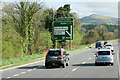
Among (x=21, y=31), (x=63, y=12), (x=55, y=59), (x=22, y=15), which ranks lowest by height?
(x=55, y=59)

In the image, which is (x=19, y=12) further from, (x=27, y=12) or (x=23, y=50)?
(x=23, y=50)

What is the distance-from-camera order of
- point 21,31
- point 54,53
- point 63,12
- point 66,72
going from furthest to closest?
point 63,12 → point 21,31 → point 54,53 → point 66,72

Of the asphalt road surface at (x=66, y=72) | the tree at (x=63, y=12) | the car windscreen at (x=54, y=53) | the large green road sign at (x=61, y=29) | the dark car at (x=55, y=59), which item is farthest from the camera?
the tree at (x=63, y=12)

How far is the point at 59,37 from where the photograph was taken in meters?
48.4

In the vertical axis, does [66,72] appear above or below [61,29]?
below

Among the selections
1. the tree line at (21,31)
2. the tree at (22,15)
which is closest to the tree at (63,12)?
the tree line at (21,31)

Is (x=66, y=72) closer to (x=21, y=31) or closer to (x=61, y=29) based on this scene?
(x=61, y=29)

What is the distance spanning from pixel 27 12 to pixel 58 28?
22.3ft

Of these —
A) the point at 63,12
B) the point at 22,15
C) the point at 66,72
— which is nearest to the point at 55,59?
the point at 66,72

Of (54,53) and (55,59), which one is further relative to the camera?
(54,53)

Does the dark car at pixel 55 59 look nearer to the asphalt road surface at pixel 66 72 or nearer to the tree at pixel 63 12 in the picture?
the asphalt road surface at pixel 66 72

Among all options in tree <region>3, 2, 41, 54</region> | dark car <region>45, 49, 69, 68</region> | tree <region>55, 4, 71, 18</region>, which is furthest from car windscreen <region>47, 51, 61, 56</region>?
tree <region>55, 4, 71, 18</region>

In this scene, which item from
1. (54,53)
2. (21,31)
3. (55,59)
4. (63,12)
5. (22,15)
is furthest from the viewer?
(63,12)

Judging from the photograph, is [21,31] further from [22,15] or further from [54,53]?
[54,53]
